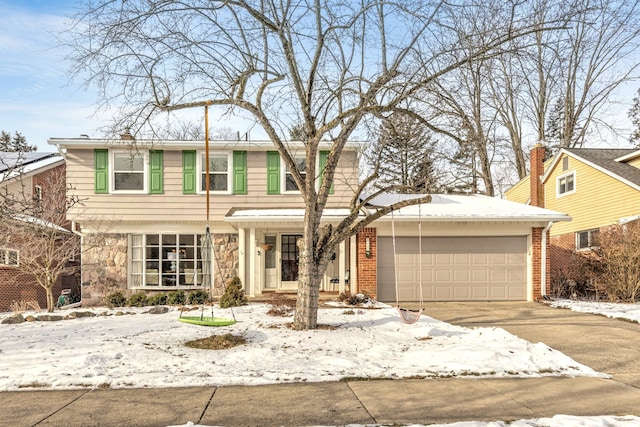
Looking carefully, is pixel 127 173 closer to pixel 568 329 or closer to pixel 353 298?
pixel 353 298

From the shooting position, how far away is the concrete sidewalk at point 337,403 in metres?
4.60

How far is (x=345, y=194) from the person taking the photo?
14992mm

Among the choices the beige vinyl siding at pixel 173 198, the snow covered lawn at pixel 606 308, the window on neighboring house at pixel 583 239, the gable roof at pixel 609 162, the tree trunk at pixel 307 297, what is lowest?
the snow covered lawn at pixel 606 308

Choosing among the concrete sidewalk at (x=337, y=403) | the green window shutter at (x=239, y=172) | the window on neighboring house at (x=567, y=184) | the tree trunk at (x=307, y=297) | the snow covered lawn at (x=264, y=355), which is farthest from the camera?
the window on neighboring house at (x=567, y=184)

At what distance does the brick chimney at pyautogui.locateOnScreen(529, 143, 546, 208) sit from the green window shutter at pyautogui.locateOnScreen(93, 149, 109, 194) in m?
18.0

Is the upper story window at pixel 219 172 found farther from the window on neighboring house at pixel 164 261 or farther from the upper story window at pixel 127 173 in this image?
the upper story window at pixel 127 173

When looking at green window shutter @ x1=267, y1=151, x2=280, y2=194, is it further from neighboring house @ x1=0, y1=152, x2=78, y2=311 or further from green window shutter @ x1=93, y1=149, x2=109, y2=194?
neighboring house @ x1=0, y1=152, x2=78, y2=311

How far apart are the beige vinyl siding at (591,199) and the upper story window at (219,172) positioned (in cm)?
1392

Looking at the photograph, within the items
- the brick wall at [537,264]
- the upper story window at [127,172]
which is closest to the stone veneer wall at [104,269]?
the upper story window at [127,172]

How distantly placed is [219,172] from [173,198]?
1.68 meters

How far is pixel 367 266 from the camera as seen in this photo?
44.4ft

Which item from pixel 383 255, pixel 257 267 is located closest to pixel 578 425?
pixel 383 255

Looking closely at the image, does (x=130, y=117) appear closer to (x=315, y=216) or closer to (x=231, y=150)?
(x=315, y=216)

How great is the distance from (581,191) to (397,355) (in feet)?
50.4
